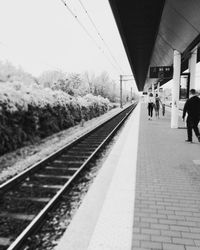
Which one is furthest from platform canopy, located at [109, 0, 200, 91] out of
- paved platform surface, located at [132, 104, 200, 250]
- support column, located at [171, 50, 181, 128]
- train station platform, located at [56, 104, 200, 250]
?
train station platform, located at [56, 104, 200, 250]

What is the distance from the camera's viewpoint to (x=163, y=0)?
725cm

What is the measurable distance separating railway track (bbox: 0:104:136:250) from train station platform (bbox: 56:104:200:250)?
0.60 metres

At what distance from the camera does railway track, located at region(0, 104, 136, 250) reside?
3210 millimetres

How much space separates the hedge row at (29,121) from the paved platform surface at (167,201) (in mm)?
5326

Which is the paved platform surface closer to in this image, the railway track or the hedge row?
the railway track

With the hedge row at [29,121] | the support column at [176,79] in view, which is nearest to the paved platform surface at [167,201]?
the hedge row at [29,121]

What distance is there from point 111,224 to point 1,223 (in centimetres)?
176

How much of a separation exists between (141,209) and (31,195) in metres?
2.32

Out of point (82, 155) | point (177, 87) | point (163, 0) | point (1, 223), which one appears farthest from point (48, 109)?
point (1, 223)

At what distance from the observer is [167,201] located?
12.2 ft

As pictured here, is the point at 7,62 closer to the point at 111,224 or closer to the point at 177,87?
the point at 177,87

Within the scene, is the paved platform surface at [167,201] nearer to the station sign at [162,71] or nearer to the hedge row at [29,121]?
the hedge row at [29,121]

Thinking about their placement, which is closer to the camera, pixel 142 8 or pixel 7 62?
pixel 142 8

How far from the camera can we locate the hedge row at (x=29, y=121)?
8758 millimetres
